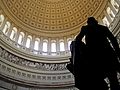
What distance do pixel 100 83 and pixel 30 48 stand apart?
14553mm

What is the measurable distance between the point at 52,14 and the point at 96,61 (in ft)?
59.9

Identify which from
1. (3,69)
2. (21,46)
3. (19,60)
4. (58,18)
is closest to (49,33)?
(58,18)

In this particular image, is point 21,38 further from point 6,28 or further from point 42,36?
point 42,36

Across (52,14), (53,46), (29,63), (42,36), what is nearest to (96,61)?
(29,63)

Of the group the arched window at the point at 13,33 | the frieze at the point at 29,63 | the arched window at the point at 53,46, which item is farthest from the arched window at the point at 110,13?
the arched window at the point at 13,33

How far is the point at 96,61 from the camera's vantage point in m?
4.43

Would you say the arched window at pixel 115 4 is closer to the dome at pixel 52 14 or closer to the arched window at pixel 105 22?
the arched window at pixel 105 22

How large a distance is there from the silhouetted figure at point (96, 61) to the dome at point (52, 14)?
14.9m

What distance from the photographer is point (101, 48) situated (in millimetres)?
4477

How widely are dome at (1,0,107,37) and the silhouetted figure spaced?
49.0 ft

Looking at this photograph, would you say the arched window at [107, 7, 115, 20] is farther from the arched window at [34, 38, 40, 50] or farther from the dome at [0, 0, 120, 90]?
the arched window at [34, 38, 40, 50]

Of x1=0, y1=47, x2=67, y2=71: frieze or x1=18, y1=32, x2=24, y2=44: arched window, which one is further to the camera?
x1=18, y1=32, x2=24, y2=44: arched window

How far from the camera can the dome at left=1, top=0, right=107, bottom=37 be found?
65.1 ft

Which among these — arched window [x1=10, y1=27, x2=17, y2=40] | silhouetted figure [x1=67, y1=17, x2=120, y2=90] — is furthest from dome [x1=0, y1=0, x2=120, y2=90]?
silhouetted figure [x1=67, y1=17, x2=120, y2=90]
